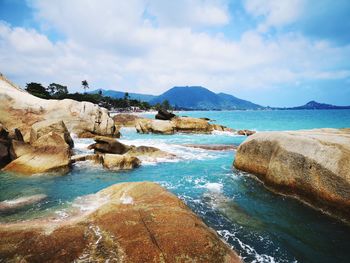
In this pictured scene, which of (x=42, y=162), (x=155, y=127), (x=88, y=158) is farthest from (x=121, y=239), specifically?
(x=155, y=127)

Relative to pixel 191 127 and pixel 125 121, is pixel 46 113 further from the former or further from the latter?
pixel 125 121

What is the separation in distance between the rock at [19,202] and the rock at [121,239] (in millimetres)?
3438

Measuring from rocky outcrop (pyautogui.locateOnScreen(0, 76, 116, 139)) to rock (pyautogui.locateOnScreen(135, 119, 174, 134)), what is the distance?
33.3ft

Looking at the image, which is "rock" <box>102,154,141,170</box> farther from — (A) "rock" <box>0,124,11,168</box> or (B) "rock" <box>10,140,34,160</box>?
(A) "rock" <box>0,124,11,168</box>

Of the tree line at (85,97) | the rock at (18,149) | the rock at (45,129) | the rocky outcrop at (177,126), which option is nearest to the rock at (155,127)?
the rocky outcrop at (177,126)

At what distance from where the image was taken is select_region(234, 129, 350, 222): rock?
8625mm

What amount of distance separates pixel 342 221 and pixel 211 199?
15.2 feet

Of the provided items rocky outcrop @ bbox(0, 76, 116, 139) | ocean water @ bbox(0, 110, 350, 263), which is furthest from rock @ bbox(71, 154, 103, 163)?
rocky outcrop @ bbox(0, 76, 116, 139)

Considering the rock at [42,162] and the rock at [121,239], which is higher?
the rock at [121,239]

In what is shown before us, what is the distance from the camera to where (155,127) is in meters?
41.8

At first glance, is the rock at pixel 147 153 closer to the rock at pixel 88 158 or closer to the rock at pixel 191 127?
the rock at pixel 88 158

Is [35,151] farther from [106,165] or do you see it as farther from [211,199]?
[211,199]

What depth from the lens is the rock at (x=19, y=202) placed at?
30.3 ft

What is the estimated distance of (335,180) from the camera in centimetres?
867
